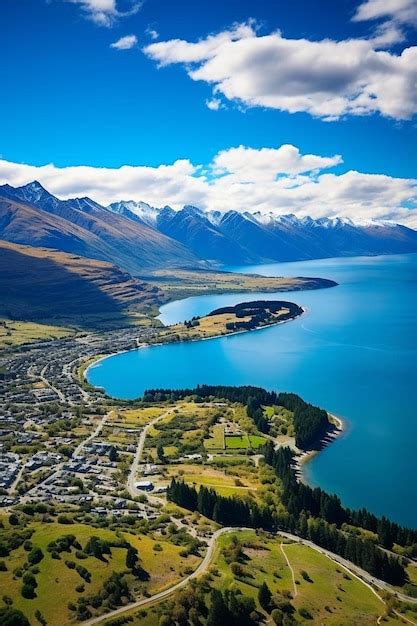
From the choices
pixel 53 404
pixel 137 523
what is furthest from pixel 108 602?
Answer: pixel 53 404

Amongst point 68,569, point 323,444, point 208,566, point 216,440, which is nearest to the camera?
A: point 68,569

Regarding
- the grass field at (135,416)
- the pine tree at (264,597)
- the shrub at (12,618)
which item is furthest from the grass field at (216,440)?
the shrub at (12,618)

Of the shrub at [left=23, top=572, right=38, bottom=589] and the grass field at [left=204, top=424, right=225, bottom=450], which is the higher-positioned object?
the shrub at [left=23, top=572, right=38, bottom=589]

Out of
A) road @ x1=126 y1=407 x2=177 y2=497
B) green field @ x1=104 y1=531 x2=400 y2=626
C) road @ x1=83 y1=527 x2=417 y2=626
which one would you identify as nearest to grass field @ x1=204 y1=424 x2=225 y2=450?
road @ x1=126 y1=407 x2=177 y2=497

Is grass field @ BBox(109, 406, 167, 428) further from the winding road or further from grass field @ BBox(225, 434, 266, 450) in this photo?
the winding road

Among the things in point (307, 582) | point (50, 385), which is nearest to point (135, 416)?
point (50, 385)

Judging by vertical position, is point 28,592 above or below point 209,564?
above

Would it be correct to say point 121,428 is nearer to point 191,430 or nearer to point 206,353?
point 191,430

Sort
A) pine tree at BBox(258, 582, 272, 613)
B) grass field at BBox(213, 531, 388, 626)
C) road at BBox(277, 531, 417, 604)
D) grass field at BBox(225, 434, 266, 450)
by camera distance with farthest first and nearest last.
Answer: grass field at BBox(225, 434, 266, 450) < road at BBox(277, 531, 417, 604) < grass field at BBox(213, 531, 388, 626) < pine tree at BBox(258, 582, 272, 613)

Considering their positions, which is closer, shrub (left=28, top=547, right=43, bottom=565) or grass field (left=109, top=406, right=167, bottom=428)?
shrub (left=28, top=547, right=43, bottom=565)

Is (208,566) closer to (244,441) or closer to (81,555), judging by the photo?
(81,555)
